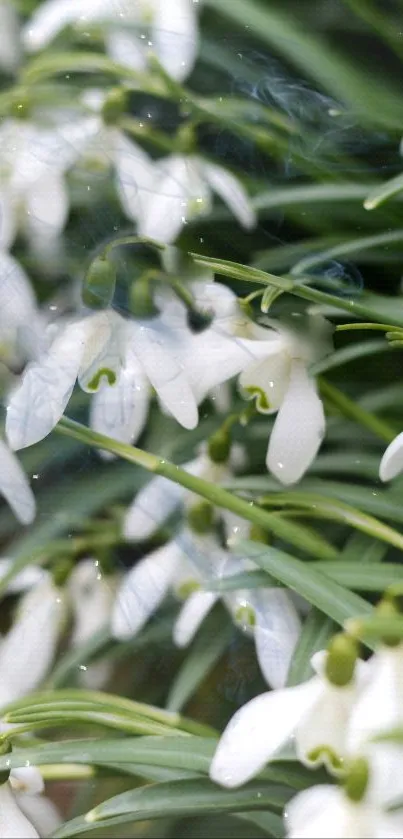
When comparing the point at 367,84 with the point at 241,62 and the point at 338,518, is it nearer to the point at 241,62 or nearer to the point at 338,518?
the point at 241,62

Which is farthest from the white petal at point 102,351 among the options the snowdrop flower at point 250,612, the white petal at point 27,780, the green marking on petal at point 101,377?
the white petal at point 27,780

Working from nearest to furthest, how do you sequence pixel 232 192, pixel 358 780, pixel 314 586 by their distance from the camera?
pixel 358 780 < pixel 314 586 < pixel 232 192

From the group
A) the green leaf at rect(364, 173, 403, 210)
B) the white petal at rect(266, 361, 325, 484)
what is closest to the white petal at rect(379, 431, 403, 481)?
the white petal at rect(266, 361, 325, 484)

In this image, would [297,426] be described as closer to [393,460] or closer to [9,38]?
[393,460]

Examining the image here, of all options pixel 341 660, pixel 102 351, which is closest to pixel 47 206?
pixel 102 351

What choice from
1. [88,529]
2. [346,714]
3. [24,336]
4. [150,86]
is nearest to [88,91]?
[150,86]

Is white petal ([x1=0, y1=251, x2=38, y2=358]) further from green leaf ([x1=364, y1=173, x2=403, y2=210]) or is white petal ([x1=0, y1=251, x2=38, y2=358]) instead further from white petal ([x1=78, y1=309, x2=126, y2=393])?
green leaf ([x1=364, y1=173, x2=403, y2=210])
